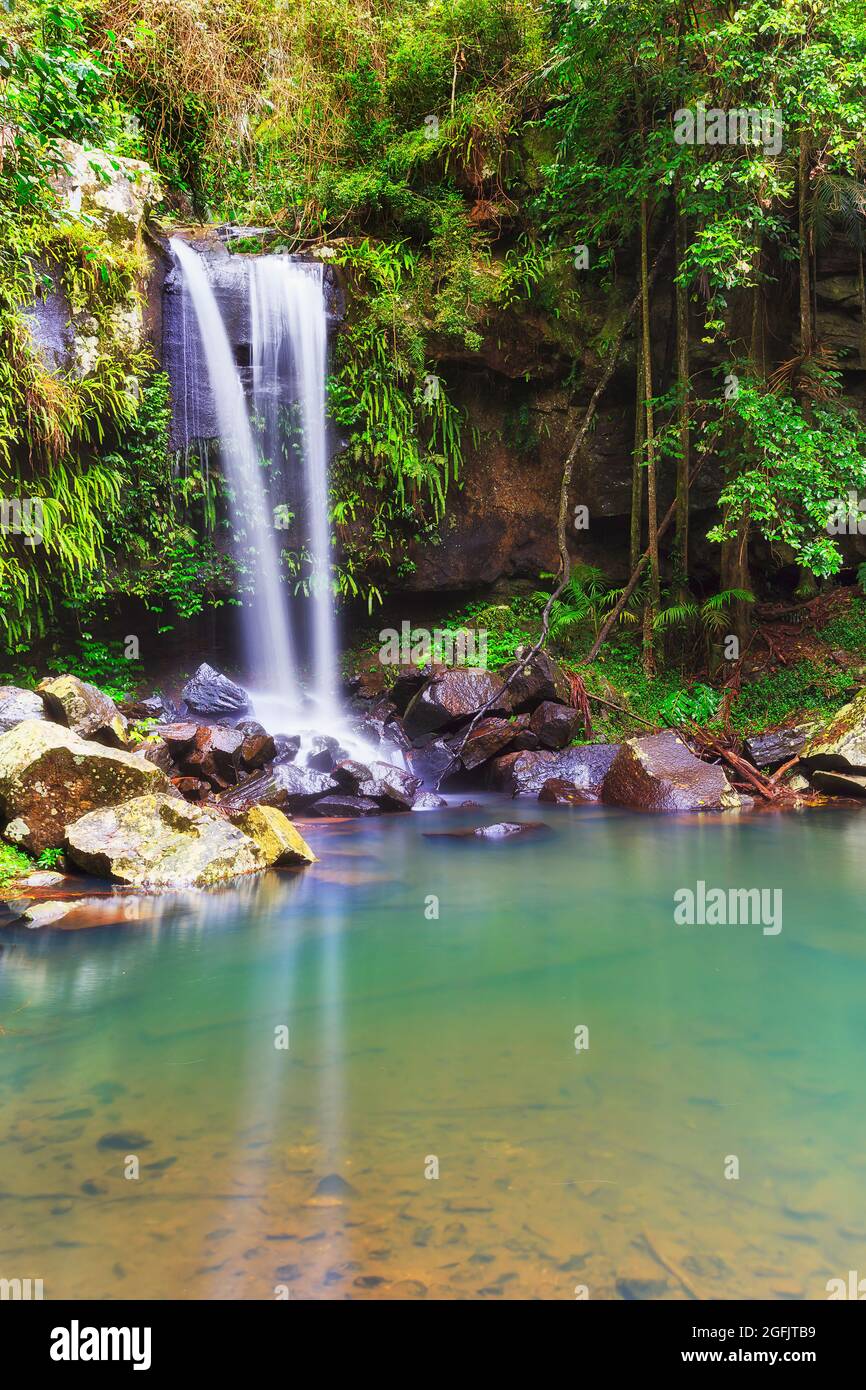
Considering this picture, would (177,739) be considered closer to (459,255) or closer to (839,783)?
(839,783)

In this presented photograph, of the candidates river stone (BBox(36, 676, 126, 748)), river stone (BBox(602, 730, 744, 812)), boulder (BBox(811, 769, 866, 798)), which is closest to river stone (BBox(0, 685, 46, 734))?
river stone (BBox(36, 676, 126, 748))

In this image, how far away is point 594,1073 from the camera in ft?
10.4

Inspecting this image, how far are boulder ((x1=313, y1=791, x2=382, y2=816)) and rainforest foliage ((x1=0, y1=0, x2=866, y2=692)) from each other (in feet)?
15.0

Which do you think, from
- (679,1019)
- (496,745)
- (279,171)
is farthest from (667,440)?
(679,1019)

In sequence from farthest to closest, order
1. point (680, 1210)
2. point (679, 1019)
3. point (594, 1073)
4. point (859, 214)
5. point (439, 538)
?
point (439, 538) < point (859, 214) < point (679, 1019) < point (594, 1073) < point (680, 1210)

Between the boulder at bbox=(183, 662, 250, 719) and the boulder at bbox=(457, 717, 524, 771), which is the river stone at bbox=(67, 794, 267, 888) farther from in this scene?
the boulder at bbox=(457, 717, 524, 771)

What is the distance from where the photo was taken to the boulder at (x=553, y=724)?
10.8 metres

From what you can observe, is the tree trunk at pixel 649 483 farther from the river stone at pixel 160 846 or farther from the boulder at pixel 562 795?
the river stone at pixel 160 846

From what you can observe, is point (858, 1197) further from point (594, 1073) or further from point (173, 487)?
point (173, 487)

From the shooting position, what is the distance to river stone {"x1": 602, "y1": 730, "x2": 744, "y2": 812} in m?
9.21

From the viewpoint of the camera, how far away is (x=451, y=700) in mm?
10883

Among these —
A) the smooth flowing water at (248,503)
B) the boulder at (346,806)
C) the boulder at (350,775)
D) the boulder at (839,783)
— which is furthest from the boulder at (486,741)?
the boulder at (839,783)

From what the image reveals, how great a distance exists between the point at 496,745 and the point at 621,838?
10.3 ft

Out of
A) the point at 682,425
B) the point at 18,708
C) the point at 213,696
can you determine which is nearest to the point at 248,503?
the point at 213,696
